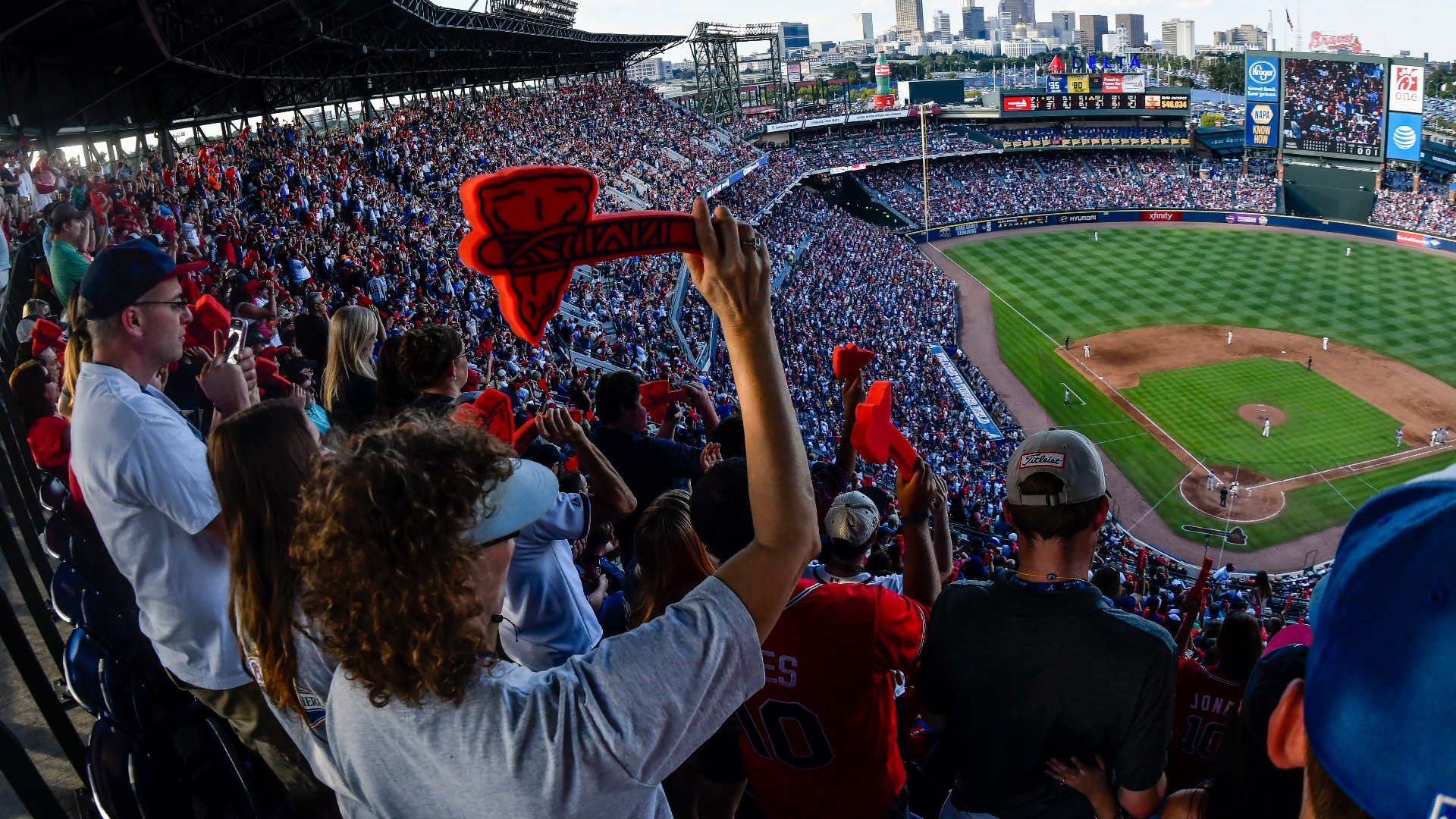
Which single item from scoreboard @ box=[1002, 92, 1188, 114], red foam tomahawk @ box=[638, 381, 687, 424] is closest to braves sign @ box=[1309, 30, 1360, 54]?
scoreboard @ box=[1002, 92, 1188, 114]

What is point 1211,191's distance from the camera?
48969mm

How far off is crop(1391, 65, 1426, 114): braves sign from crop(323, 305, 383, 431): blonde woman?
50.9m

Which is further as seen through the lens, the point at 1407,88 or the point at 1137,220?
the point at 1137,220

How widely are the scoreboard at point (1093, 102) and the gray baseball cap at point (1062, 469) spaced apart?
5927cm

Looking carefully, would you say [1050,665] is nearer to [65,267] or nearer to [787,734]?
[787,734]

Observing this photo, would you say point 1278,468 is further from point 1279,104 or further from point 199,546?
point 1279,104

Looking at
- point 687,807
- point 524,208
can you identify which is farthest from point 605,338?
point 524,208

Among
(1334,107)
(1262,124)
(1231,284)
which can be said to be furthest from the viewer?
(1262,124)

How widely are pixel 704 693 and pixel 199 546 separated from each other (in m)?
2.03

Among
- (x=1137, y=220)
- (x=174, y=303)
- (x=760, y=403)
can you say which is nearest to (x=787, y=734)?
(x=760, y=403)

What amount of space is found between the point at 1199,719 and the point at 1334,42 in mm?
97553

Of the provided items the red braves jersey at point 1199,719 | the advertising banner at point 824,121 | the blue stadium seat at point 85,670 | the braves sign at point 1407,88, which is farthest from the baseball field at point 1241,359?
the blue stadium seat at point 85,670

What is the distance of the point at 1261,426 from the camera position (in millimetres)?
23938

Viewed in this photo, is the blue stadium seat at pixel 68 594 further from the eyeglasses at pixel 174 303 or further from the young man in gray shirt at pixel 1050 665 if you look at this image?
the young man in gray shirt at pixel 1050 665
